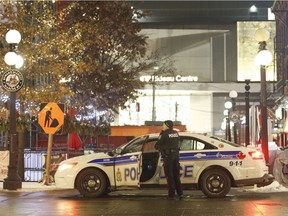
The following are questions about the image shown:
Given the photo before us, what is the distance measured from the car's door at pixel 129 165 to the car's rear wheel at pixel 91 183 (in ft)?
1.17

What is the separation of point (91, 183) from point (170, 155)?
2.19 metres

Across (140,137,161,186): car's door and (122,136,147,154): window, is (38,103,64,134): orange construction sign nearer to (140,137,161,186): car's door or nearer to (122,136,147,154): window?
(122,136,147,154): window

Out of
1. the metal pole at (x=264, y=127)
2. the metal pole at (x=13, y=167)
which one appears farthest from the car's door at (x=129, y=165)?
the metal pole at (x=264, y=127)

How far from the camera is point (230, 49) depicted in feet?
175

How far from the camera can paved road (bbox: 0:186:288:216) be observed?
11.0 m

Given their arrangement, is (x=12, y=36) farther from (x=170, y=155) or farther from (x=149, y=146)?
(x=170, y=155)

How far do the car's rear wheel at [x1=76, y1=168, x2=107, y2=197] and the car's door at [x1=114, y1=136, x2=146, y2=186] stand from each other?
1.17ft

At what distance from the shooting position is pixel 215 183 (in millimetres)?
13602

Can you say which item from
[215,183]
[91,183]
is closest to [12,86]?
[91,183]

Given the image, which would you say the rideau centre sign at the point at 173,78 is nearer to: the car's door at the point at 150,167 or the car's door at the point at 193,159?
the car's door at the point at 193,159

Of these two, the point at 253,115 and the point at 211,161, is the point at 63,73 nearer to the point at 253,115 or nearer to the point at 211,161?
the point at 253,115

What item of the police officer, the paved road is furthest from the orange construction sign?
the police officer

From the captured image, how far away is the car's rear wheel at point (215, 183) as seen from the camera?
533 inches

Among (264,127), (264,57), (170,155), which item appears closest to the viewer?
(170,155)
